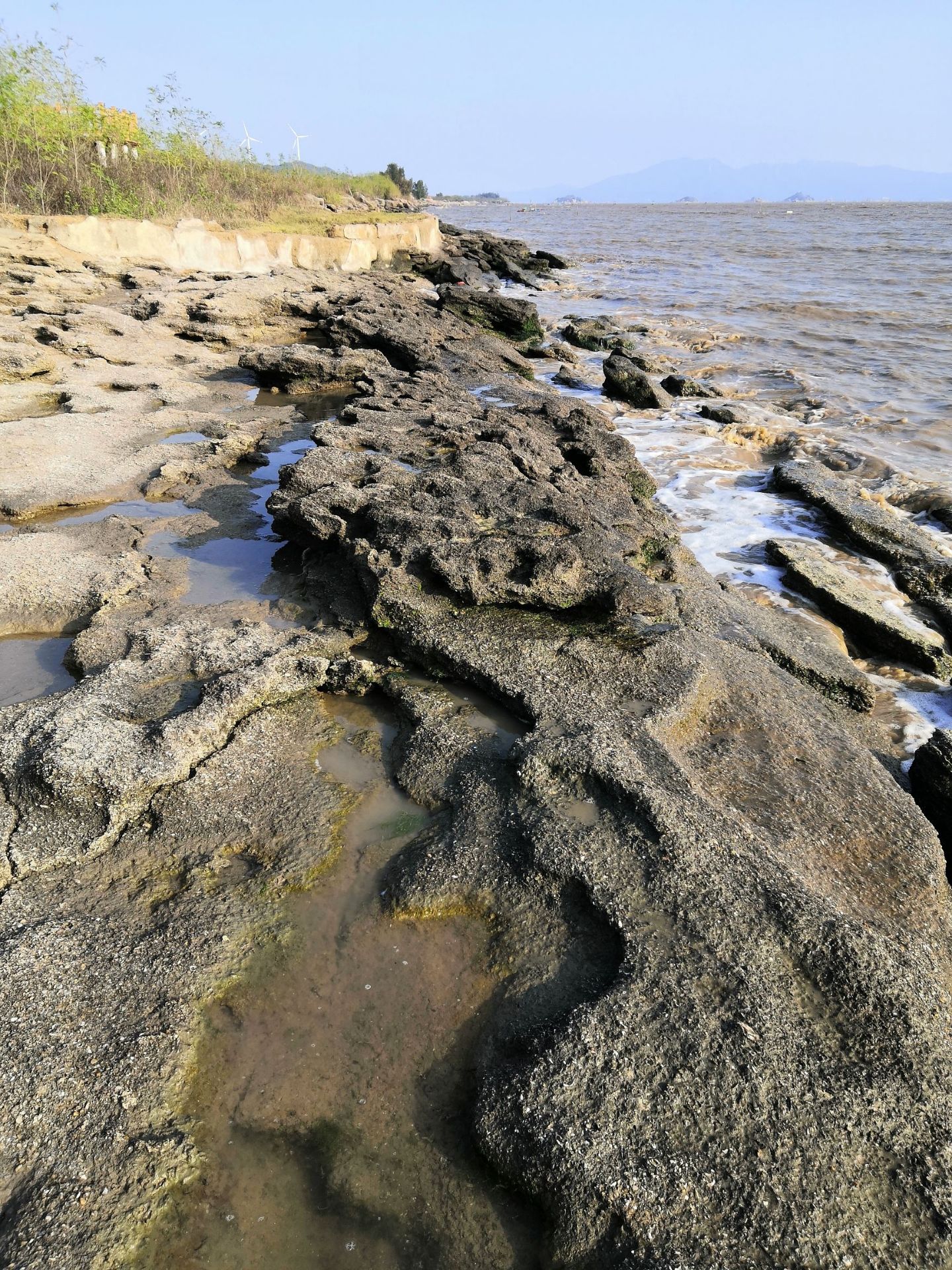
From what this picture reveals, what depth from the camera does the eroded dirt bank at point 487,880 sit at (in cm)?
199

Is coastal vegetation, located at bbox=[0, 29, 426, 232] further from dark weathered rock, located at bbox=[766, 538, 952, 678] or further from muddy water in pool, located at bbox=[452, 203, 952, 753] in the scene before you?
dark weathered rock, located at bbox=[766, 538, 952, 678]

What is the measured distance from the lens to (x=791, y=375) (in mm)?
13750

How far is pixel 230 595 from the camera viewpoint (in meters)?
5.12

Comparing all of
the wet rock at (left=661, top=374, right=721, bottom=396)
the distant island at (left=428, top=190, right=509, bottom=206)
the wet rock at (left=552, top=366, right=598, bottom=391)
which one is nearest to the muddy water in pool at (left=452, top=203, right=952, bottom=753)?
the wet rock at (left=552, top=366, right=598, bottom=391)

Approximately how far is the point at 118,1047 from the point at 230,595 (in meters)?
3.29

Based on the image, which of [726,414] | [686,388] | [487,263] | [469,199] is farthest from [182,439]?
[469,199]

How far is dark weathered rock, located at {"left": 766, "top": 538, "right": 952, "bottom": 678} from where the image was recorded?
16.8ft

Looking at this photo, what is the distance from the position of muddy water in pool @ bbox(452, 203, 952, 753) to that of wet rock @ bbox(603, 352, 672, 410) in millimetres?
313

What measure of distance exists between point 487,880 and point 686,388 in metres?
11.4

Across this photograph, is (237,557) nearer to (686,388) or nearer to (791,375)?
(686,388)

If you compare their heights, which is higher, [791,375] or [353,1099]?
[353,1099]

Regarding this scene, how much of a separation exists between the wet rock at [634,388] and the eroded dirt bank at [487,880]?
651 centimetres

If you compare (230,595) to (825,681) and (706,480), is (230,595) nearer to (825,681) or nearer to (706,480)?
(825,681)

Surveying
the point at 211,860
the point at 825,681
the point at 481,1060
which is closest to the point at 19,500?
the point at 211,860
